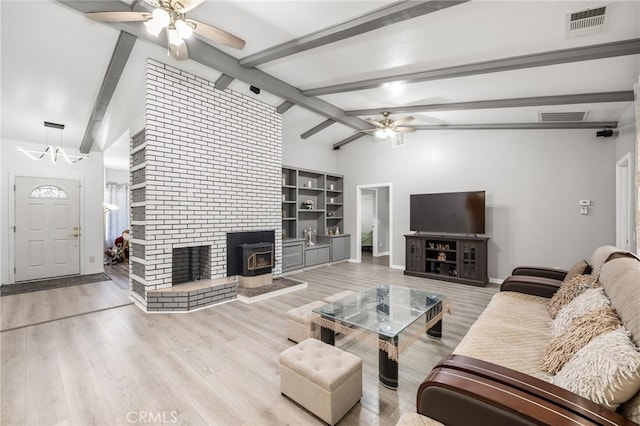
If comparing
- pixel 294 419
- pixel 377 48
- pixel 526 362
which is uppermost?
pixel 377 48

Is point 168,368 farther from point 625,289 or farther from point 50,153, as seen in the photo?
point 50,153

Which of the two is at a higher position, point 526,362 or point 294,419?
point 526,362

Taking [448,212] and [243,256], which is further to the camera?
[448,212]

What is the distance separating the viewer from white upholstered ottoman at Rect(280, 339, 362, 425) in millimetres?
1761

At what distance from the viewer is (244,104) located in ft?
16.1

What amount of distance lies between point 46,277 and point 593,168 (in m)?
10.3

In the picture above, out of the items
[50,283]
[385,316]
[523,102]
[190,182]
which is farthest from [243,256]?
[523,102]

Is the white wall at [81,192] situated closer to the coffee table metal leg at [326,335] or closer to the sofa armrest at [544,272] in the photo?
the coffee table metal leg at [326,335]

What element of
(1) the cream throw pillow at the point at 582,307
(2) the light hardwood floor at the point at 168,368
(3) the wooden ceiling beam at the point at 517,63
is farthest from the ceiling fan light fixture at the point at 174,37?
(1) the cream throw pillow at the point at 582,307

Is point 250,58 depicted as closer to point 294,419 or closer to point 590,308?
point 294,419

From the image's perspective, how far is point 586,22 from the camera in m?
2.37

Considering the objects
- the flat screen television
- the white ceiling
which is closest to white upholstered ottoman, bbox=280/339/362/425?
the white ceiling

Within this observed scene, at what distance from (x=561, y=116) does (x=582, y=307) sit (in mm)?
3826

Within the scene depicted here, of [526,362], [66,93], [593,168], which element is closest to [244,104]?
[66,93]
